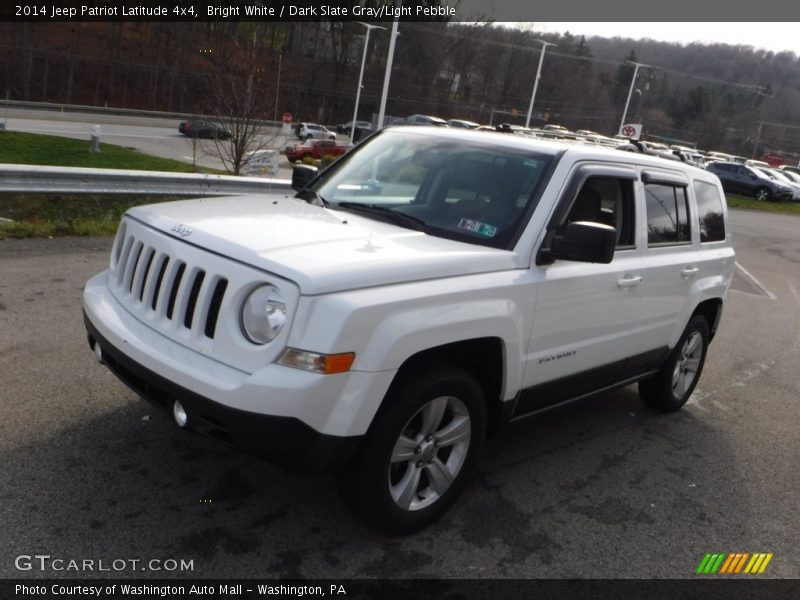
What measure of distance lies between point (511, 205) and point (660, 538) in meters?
1.92

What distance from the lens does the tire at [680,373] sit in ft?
18.1

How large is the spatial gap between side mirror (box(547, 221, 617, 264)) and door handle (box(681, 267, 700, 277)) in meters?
1.64

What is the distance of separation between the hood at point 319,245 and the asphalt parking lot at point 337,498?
1.23 meters

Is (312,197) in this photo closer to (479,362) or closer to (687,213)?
(479,362)

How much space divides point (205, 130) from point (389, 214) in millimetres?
36505

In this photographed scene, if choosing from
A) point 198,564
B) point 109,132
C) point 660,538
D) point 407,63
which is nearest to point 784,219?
point 660,538

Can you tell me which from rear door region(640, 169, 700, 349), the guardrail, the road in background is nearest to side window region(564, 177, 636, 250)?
rear door region(640, 169, 700, 349)

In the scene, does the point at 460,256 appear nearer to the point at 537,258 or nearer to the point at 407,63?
the point at 537,258

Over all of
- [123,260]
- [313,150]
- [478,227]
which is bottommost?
[313,150]

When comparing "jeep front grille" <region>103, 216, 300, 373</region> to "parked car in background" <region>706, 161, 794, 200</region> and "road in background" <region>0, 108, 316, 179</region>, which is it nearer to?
"road in background" <region>0, 108, 316, 179</region>

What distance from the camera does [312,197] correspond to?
15.0 ft

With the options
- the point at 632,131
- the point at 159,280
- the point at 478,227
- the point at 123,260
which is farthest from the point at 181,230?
the point at 632,131

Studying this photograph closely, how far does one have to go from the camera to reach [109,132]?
1698 inches

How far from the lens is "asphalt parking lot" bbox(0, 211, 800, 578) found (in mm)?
3234
